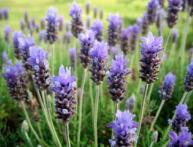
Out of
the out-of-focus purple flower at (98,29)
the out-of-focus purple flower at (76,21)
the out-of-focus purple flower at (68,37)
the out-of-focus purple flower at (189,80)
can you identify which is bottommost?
the out-of-focus purple flower at (68,37)

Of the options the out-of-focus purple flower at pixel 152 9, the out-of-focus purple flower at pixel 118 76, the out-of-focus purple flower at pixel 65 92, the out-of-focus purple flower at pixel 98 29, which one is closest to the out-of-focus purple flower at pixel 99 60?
Answer: the out-of-focus purple flower at pixel 118 76

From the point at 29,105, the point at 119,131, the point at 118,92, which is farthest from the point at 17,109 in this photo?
the point at 119,131

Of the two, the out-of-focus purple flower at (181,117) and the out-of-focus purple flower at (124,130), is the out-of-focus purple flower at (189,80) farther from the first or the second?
the out-of-focus purple flower at (124,130)

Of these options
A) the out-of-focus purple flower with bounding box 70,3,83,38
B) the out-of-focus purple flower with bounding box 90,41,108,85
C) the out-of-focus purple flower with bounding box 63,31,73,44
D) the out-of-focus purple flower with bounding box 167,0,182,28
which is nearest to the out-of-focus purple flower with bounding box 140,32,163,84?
the out-of-focus purple flower with bounding box 90,41,108,85

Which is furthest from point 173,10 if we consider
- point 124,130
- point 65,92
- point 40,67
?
point 124,130

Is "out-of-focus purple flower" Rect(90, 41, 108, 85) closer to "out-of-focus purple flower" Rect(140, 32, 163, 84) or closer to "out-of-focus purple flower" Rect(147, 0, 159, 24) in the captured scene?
"out-of-focus purple flower" Rect(140, 32, 163, 84)

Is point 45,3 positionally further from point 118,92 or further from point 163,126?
point 118,92
